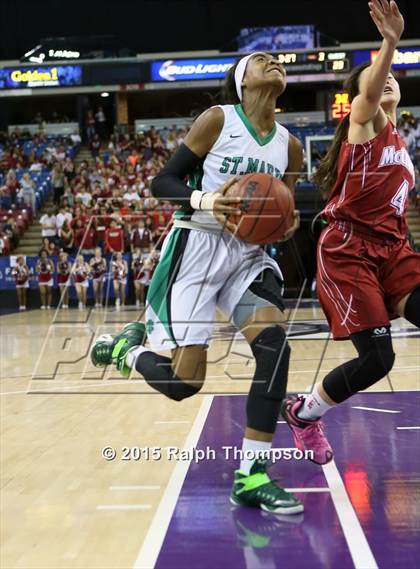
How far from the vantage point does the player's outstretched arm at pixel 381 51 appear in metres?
3.31

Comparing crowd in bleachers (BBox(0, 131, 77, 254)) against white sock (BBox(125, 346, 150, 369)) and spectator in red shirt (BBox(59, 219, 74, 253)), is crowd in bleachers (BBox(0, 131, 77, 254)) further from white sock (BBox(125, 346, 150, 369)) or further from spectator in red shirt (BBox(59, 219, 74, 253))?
white sock (BBox(125, 346, 150, 369))

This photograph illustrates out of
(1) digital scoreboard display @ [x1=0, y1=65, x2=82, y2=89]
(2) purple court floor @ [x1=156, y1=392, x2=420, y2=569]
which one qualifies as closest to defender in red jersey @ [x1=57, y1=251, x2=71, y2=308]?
(1) digital scoreboard display @ [x1=0, y1=65, x2=82, y2=89]

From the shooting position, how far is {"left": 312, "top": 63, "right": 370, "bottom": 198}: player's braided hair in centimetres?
392

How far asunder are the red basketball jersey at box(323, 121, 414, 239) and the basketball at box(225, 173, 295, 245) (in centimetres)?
49

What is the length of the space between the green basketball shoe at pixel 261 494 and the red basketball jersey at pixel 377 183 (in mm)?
1259

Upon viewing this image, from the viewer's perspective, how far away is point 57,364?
8.92m

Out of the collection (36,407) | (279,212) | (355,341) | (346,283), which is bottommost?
(36,407)

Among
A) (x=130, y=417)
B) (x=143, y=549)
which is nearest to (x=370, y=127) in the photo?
(x=143, y=549)

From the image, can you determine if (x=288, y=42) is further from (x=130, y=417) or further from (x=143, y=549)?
(x=143, y=549)

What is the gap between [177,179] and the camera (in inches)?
146

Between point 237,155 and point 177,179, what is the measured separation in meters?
0.30

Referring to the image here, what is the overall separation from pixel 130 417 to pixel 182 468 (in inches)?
61.4

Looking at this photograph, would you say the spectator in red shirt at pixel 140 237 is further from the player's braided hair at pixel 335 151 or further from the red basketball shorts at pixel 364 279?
the red basketball shorts at pixel 364 279

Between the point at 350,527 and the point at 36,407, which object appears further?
the point at 36,407
